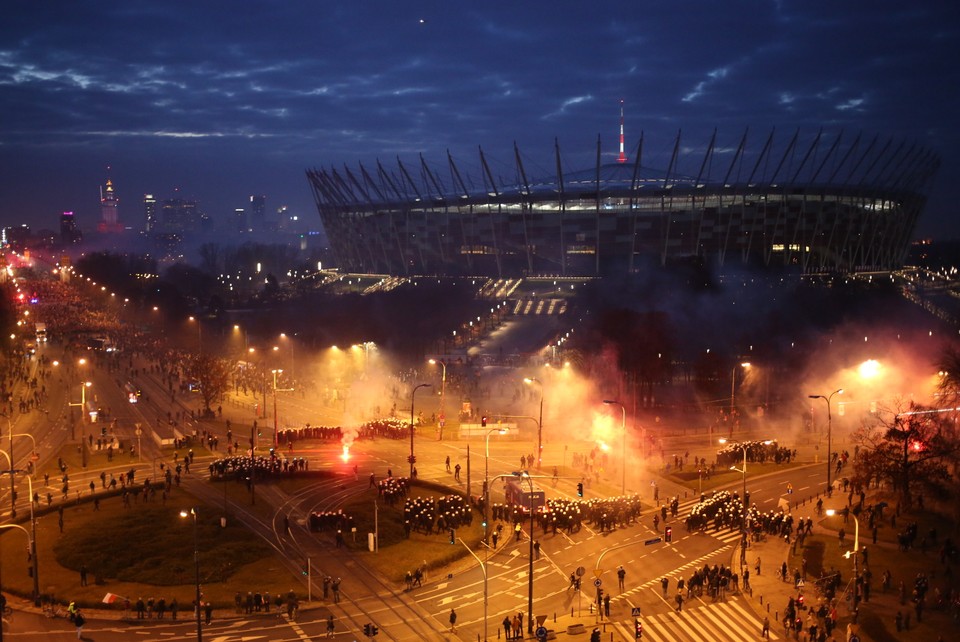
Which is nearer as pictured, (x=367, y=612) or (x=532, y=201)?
(x=367, y=612)

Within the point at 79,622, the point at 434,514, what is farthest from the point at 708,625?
the point at 79,622

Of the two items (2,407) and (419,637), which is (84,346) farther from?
(419,637)

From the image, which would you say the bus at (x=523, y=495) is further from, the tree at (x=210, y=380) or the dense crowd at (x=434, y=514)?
the tree at (x=210, y=380)

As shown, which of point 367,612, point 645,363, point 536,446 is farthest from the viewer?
point 645,363

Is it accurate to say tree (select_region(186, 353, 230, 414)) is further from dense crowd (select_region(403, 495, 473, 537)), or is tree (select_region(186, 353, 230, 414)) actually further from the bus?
the bus

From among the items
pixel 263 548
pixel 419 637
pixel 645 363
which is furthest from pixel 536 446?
pixel 419 637

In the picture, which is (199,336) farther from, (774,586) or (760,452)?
(774,586)
